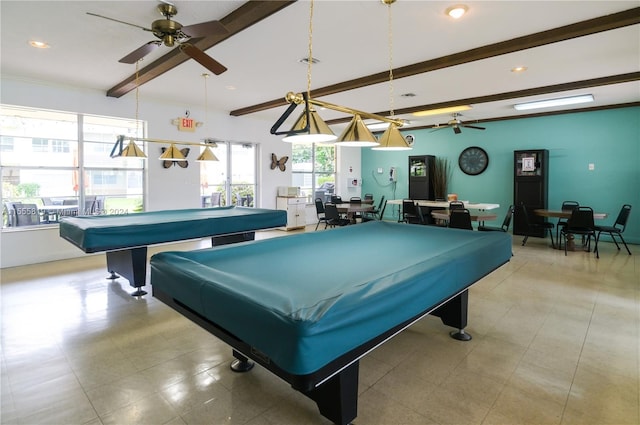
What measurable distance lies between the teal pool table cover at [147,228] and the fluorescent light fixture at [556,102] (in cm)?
560

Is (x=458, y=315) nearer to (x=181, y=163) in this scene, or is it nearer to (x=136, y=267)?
(x=136, y=267)

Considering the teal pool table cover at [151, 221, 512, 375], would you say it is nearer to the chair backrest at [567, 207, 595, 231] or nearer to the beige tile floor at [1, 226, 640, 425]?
the beige tile floor at [1, 226, 640, 425]

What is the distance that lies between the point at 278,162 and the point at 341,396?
756 cm

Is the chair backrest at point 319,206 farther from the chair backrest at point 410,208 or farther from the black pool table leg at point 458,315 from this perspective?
the black pool table leg at point 458,315

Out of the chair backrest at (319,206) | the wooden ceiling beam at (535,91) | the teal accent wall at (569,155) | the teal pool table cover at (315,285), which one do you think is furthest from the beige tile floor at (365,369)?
the chair backrest at (319,206)

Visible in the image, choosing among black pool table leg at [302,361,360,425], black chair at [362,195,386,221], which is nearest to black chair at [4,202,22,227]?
black pool table leg at [302,361,360,425]

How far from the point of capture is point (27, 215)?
549 centimetres

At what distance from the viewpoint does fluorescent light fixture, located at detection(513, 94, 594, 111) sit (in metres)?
6.26

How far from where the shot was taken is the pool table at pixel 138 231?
3.36m

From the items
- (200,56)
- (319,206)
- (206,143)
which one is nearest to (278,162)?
(319,206)

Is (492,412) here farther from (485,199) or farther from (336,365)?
(485,199)

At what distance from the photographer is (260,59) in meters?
4.31

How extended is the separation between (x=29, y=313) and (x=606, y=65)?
7528 millimetres

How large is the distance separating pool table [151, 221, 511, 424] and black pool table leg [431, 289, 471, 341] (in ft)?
1.39
